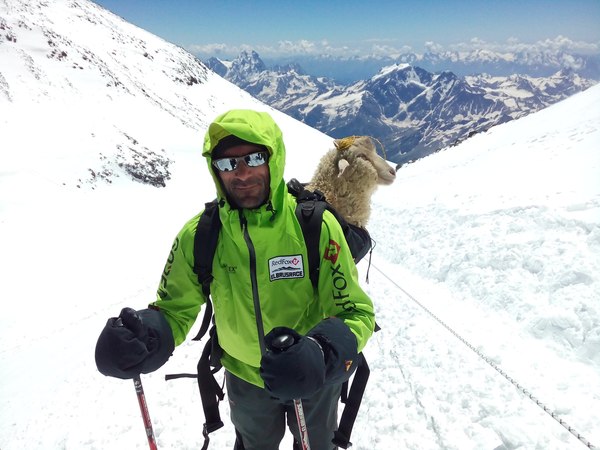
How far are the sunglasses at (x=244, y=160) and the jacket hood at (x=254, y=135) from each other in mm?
53

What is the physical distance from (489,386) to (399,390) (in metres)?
1.23

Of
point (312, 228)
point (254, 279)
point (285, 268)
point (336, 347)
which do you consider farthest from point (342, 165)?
point (336, 347)

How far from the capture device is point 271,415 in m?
3.13

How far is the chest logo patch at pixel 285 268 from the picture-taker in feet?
8.43

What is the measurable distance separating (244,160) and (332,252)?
2.77 feet

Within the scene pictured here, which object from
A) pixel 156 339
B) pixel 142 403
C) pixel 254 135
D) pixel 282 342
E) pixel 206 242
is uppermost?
pixel 254 135

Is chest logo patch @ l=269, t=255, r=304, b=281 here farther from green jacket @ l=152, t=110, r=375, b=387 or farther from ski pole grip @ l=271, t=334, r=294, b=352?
ski pole grip @ l=271, t=334, r=294, b=352

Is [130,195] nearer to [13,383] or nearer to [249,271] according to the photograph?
[13,383]

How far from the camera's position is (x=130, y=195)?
20078 mm

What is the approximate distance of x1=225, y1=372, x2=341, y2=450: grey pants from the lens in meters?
3.04

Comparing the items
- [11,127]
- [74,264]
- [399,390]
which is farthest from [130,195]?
[399,390]

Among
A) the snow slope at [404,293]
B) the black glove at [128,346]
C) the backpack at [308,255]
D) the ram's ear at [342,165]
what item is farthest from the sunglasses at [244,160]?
the snow slope at [404,293]

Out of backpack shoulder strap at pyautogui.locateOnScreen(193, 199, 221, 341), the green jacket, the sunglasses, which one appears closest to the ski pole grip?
the green jacket

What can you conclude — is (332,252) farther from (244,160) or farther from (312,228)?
(244,160)
